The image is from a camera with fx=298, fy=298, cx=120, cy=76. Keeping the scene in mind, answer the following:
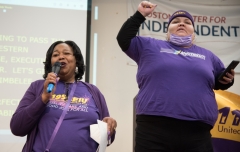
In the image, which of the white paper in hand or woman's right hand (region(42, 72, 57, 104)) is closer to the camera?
woman's right hand (region(42, 72, 57, 104))

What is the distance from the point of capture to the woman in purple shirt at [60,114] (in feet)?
4.53

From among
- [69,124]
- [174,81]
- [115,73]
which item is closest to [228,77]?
[174,81]

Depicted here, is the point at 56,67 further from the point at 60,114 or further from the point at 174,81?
the point at 174,81

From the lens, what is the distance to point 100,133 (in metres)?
1.45

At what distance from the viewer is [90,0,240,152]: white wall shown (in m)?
3.15

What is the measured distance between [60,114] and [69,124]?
0.07m

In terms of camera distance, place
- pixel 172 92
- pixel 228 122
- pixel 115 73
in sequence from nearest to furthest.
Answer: pixel 172 92, pixel 228 122, pixel 115 73

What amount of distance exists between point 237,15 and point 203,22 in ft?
1.43

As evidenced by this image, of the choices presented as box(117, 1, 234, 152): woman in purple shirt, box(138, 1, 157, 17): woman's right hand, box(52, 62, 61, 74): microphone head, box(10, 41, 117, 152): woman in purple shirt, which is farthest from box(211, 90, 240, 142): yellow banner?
box(52, 62, 61, 74): microphone head

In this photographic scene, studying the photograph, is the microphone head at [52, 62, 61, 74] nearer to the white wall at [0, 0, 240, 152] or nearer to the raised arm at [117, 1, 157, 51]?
the raised arm at [117, 1, 157, 51]

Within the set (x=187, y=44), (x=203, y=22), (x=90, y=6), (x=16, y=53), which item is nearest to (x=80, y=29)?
(x=90, y=6)

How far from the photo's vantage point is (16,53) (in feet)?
9.36

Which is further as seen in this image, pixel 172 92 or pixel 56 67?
pixel 56 67

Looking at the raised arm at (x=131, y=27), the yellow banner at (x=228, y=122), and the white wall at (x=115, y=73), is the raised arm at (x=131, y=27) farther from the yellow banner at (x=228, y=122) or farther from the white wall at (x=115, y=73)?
the white wall at (x=115, y=73)
